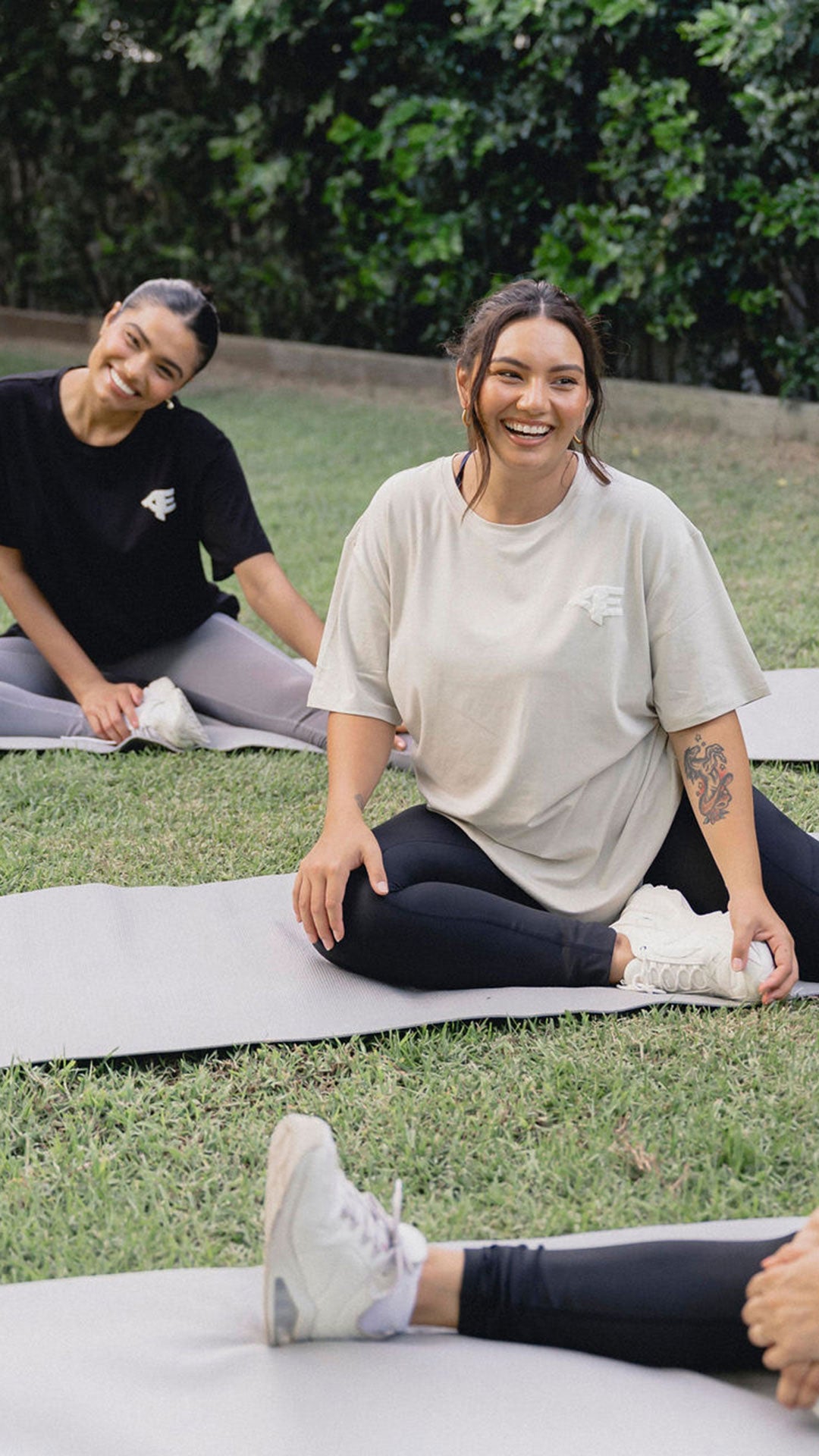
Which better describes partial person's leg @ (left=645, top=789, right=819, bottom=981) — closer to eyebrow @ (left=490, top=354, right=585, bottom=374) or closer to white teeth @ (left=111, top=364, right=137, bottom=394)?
eyebrow @ (left=490, top=354, right=585, bottom=374)

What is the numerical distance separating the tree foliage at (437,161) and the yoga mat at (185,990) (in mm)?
4502

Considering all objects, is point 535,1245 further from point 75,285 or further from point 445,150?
point 75,285

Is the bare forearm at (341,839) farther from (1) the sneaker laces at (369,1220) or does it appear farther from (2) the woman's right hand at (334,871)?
(1) the sneaker laces at (369,1220)

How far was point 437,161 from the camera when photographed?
6.96 metres

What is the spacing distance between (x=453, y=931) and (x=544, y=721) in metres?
0.33

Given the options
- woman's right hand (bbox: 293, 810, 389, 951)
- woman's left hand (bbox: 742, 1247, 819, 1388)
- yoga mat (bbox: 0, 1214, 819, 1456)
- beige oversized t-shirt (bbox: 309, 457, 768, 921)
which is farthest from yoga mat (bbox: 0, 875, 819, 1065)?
woman's left hand (bbox: 742, 1247, 819, 1388)

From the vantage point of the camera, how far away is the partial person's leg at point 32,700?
3260 mm

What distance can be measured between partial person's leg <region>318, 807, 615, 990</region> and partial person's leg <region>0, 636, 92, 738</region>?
131 centimetres

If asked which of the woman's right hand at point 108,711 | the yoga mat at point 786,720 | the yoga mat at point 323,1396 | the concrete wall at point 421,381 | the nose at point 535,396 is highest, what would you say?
the concrete wall at point 421,381

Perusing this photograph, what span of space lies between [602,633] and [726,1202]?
78 centimetres

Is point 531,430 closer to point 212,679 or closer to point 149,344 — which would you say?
point 149,344

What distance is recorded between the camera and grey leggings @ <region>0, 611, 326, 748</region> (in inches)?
130

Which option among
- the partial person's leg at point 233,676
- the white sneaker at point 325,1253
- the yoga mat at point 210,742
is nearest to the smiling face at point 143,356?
the partial person's leg at point 233,676

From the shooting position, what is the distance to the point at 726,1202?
1.67 m
